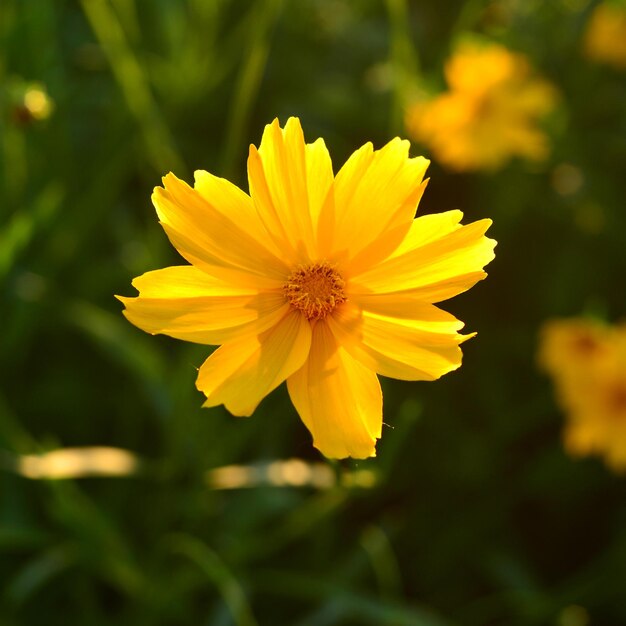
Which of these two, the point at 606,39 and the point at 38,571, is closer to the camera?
the point at 38,571

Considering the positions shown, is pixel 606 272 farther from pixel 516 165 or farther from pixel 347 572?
pixel 347 572

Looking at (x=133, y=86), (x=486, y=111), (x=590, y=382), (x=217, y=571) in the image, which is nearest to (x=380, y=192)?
(x=217, y=571)

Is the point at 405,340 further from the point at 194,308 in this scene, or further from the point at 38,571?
the point at 38,571

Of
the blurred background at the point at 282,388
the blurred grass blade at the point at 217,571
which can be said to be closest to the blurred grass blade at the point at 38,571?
the blurred background at the point at 282,388

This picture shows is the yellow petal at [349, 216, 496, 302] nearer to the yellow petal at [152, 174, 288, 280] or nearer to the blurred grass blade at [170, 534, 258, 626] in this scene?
the yellow petal at [152, 174, 288, 280]

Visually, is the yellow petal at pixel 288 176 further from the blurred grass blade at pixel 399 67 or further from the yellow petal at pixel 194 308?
the blurred grass blade at pixel 399 67

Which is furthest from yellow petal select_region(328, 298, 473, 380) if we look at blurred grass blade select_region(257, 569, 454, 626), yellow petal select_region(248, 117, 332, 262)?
blurred grass blade select_region(257, 569, 454, 626)
